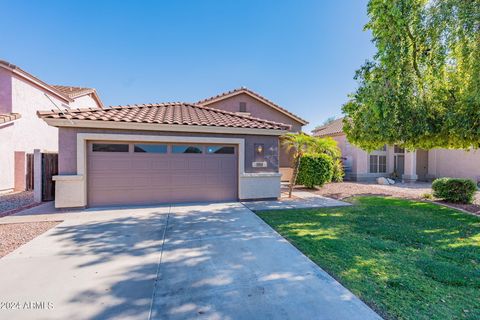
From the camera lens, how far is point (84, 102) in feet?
67.4

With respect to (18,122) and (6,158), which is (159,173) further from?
(18,122)

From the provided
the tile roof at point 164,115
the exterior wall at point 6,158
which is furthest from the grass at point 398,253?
the exterior wall at point 6,158

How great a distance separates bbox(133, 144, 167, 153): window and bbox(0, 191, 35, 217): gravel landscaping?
4.78m

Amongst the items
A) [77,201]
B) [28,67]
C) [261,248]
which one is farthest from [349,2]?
[28,67]

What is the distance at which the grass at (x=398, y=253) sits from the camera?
3.01 meters

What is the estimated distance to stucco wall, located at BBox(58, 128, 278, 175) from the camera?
7.85 meters

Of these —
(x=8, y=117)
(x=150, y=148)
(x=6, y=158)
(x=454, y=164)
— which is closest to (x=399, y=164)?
(x=454, y=164)

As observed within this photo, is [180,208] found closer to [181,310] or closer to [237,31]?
[181,310]

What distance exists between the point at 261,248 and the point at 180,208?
14.5 feet

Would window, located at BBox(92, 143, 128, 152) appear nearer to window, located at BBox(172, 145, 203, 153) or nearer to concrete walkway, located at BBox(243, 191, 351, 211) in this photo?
Answer: window, located at BBox(172, 145, 203, 153)

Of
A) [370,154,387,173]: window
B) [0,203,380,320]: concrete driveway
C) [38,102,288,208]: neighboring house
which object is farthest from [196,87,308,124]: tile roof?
[0,203,380,320]: concrete driveway

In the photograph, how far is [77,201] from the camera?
7938 millimetres

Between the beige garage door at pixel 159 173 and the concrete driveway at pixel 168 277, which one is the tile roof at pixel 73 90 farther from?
the concrete driveway at pixel 168 277

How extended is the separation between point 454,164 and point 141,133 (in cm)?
2451
